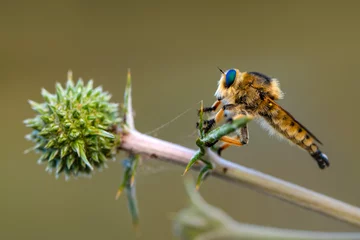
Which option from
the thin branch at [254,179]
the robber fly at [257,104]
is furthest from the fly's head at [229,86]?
the thin branch at [254,179]

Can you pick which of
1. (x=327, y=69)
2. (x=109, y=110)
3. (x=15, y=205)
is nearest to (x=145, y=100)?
(x=15, y=205)

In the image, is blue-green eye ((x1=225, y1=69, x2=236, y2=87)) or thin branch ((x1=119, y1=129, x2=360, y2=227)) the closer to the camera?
thin branch ((x1=119, y1=129, x2=360, y2=227))

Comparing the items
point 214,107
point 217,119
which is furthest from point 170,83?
point 217,119

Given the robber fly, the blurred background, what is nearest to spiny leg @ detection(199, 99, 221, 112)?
the robber fly

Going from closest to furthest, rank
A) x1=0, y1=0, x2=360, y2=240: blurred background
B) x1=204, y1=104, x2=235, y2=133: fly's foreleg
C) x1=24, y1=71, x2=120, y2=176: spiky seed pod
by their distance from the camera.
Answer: x1=204, y1=104, x2=235, y2=133: fly's foreleg → x1=24, y1=71, x2=120, y2=176: spiky seed pod → x1=0, y1=0, x2=360, y2=240: blurred background

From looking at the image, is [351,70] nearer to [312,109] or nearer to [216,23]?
[312,109]

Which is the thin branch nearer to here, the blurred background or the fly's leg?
the fly's leg

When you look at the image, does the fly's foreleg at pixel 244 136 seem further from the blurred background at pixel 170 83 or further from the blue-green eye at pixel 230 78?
the blurred background at pixel 170 83
